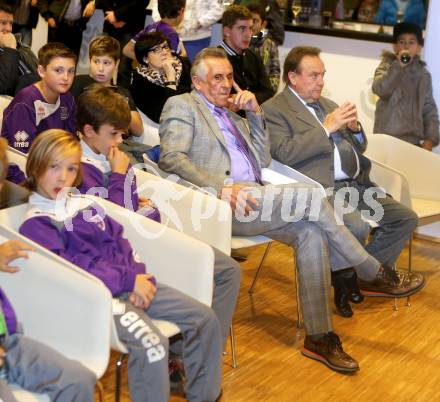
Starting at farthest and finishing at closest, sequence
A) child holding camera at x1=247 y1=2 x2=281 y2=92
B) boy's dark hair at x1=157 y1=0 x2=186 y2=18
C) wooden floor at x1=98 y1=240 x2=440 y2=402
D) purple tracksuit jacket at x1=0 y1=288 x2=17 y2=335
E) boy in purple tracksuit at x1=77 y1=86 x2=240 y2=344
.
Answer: child holding camera at x1=247 y1=2 x2=281 y2=92 → boy's dark hair at x1=157 y1=0 x2=186 y2=18 → wooden floor at x1=98 y1=240 x2=440 y2=402 → boy in purple tracksuit at x1=77 y1=86 x2=240 y2=344 → purple tracksuit jacket at x1=0 y1=288 x2=17 y2=335

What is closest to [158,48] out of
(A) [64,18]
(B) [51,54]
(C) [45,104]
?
(B) [51,54]

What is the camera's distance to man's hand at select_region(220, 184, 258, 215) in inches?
143

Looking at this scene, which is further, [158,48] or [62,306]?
[158,48]

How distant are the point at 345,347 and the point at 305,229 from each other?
608 mm

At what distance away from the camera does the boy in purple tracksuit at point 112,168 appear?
3.34 metres

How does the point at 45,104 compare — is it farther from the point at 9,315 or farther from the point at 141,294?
the point at 9,315

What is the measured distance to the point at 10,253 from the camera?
2.67 meters

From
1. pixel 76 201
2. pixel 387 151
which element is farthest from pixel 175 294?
pixel 387 151

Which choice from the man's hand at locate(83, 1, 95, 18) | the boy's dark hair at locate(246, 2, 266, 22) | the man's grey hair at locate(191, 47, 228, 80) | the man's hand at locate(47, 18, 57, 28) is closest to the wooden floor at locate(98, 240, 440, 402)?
the man's grey hair at locate(191, 47, 228, 80)

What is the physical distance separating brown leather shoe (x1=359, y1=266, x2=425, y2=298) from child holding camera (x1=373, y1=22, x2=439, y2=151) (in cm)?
118

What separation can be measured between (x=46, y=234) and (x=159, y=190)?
812 mm

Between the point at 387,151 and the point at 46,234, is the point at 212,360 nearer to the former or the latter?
the point at 46,234

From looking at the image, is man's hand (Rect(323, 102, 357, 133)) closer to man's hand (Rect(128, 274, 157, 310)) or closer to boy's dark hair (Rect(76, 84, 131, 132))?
boy's dark hair (Rect(76, 84, 131, 132))

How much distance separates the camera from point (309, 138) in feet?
13.5
